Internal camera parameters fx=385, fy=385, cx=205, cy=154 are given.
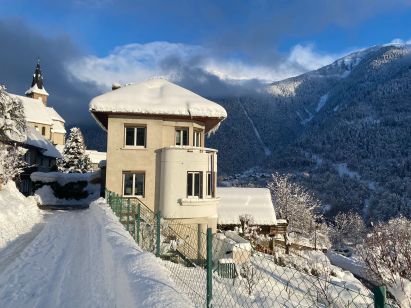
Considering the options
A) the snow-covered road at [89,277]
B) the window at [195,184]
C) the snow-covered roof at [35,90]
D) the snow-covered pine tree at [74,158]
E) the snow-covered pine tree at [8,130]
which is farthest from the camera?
the snow-covered roof at [35,90]

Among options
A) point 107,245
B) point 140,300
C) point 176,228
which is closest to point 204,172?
point 176,228

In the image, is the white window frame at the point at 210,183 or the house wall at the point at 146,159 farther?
the white window frame at the point at 210,183

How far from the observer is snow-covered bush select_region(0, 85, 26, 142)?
26266mm

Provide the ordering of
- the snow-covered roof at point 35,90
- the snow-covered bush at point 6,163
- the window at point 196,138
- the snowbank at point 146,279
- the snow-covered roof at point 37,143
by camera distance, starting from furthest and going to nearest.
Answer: the snow-covered roof at point 35,90, the snow-covered roof at point 37,143, the window at point 196,138, the snow-covered bush at point 6,163, the snowbank at point 146,279

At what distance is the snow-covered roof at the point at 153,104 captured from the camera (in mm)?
24062

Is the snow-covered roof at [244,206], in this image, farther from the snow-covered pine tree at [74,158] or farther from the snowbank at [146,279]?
the snow-covered pine tree at [74,158]

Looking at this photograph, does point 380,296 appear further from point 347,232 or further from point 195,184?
point 347,232

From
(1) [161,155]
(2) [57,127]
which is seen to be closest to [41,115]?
(2) [57,127]

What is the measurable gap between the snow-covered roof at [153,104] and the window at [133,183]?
4.02m

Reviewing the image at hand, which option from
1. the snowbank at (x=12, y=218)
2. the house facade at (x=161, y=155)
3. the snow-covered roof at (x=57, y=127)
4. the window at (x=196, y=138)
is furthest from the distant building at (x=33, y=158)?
the snow-covered roof at (x=57, y=127)

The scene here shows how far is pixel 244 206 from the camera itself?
3444 centimetres

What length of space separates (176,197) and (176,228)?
1897 millimetres

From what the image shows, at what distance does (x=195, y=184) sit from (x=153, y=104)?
5.78 m

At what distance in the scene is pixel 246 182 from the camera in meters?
140
